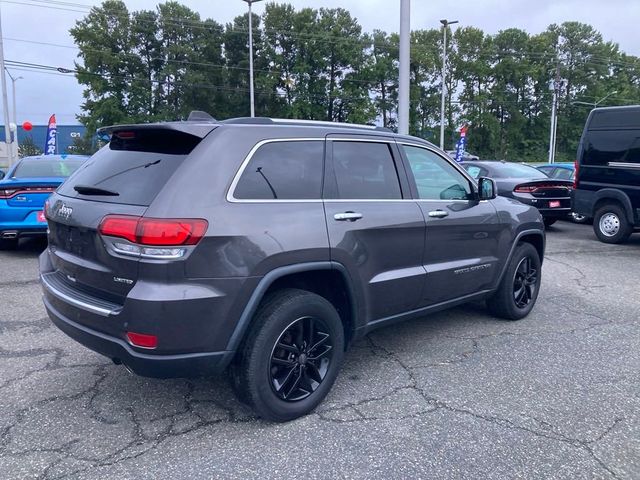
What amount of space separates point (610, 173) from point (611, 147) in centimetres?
46

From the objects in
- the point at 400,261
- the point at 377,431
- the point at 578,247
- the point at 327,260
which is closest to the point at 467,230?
the point at 400,261

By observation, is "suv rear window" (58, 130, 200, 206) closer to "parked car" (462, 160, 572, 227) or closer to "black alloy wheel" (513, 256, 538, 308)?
"black alloy wheel" (513, 256, 538, 308)

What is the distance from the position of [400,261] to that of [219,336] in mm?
1514

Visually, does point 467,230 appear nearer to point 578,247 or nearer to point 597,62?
point 578,247

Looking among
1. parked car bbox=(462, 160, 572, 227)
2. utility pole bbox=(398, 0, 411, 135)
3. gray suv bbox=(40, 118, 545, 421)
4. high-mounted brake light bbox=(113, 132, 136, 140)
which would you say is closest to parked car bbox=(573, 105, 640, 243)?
parked car bbox=(462, 160, 572, 227)

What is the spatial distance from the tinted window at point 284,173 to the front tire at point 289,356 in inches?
23.9

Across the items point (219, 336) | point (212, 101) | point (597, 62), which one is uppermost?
point (597, 62)

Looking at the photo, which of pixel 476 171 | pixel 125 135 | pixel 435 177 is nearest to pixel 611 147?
pixel 476 171

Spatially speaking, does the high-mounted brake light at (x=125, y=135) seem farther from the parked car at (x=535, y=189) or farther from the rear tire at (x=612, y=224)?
the rear tire at (x=612, y=224)

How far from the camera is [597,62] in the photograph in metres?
62.0

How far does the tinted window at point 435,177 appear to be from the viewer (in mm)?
4215

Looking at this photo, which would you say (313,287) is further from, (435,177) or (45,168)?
(45,168)

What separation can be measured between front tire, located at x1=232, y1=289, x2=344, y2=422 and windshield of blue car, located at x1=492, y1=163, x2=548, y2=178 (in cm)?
856

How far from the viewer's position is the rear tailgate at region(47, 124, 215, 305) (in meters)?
2.92
